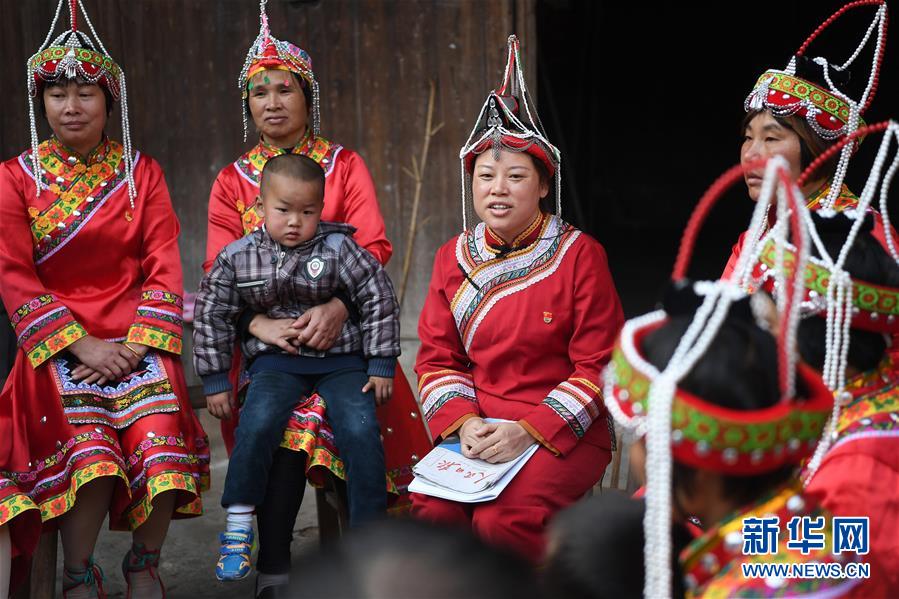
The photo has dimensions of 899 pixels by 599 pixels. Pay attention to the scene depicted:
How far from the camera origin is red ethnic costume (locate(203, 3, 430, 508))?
11.2 feet

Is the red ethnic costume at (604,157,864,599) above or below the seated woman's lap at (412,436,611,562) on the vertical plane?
above

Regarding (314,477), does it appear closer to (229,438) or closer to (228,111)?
(229,438)

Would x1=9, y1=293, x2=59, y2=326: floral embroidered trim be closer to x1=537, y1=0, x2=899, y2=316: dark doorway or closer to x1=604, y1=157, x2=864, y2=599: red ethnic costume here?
x1=604, y1=157, x2=864, y2=599: red ethnic costume

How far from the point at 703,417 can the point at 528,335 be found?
166 cm

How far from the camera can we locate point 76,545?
3.18 m

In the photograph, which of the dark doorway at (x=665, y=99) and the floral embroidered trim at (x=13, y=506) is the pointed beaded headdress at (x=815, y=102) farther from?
the dark doorway at (x=665, y=99)

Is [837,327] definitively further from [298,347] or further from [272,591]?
[272,591]

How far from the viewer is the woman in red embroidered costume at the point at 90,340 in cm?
316

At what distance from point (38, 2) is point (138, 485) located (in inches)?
119

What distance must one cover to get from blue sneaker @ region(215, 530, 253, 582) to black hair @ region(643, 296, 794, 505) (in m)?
1.84

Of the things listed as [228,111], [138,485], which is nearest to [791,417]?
[138,485]

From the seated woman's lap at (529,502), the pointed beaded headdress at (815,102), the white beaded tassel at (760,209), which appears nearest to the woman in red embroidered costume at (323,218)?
the seated woman's lap at (529,502)

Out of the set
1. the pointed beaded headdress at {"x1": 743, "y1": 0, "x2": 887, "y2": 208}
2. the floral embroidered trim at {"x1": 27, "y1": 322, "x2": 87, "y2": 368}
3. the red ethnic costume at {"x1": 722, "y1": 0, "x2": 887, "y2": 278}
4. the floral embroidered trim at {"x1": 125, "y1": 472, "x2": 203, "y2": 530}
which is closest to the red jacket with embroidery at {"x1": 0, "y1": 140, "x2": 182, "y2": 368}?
the floral embroidered trim at {"x1": 27, "y1": 322, "x2": 87, "y2": 368}

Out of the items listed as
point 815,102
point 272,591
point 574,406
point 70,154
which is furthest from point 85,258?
point 815,102
